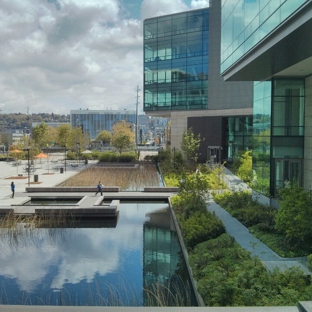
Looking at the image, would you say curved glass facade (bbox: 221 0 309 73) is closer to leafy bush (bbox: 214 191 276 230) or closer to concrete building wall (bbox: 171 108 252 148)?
leafy bush (bbox: 214 191 276 230)

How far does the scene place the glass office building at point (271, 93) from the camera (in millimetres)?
15461

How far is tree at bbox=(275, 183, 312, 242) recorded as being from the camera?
11.4 metres

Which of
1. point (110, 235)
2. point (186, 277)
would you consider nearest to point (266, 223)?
point (186, 277)

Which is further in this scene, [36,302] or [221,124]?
[221,124]

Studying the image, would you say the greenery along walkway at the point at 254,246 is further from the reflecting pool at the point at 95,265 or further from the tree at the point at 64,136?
the tree at the point at 64,136

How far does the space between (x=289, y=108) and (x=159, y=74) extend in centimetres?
2767

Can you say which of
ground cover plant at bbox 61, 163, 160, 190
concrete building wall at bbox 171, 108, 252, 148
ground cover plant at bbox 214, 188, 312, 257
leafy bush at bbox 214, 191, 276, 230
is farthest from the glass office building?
concrete building wall at bbox 171, 108, 252, 148

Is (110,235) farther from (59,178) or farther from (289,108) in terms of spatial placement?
(59,178)

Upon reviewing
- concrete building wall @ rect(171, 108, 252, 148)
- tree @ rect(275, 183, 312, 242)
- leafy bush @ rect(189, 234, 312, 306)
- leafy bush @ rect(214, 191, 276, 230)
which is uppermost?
concrete building wall @ rect(171, 108, 252, 148)

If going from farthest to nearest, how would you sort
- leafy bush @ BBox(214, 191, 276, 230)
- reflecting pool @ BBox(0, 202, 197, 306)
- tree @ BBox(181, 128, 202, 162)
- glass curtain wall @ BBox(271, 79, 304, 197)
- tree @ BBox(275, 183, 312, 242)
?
tree @ BBox(181, 128, 202, 162), glass curtain wall @ BBox(271, 79, 304, 197), leafy bush @ BBox(214, 191, 276, 230), tree @ BBox(275, 183, 312, 242), reflecting pool @ BBox(0, 202, 197, 306)

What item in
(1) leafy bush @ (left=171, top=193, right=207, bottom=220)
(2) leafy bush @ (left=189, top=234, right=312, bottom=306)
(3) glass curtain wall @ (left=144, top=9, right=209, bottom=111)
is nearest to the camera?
(2) leafy bush @ (left=189, top=234, right=312, bottom=306)

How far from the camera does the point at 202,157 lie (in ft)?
135

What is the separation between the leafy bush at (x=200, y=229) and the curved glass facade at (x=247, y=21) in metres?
6.78

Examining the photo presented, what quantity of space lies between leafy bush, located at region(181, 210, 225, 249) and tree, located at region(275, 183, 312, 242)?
7.37 feet
